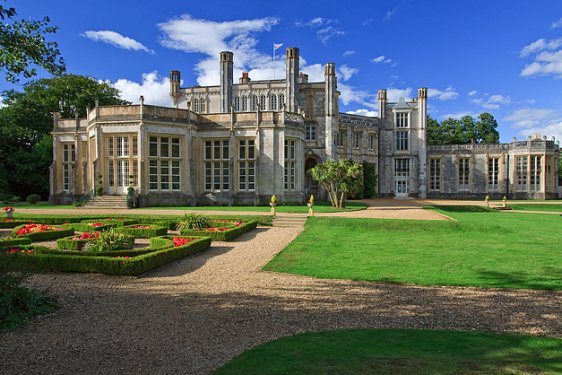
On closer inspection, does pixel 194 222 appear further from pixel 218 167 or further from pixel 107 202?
pixel 218 167

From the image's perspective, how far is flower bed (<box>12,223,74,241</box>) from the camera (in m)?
14.6

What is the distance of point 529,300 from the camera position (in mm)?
7586

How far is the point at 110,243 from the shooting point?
11.8m

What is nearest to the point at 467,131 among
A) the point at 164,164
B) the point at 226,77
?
the point at 226,77

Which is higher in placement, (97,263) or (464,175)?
(464,175)

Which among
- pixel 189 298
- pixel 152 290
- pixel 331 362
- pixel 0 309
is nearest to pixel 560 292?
pixel 331 362

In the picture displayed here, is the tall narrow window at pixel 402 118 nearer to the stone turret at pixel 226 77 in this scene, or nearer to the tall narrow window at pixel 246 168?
the stone turret at pixel 226 77

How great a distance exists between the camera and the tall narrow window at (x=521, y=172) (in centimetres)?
4812

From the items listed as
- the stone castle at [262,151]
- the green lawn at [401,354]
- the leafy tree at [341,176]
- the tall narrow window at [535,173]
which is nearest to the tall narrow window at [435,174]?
the stone castle at [262,151]

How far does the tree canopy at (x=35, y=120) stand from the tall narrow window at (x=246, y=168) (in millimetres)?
19231

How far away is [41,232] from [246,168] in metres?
17.6

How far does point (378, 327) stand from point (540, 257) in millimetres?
8226

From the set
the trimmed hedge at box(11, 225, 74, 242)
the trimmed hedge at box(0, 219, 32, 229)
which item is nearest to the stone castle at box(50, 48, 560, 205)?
the trimmed hedge at box(0, 219, 32, 229)

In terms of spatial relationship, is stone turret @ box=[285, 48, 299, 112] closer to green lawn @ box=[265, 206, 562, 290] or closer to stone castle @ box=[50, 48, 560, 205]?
stone castle @ box=[50, 48, 560, 205]
